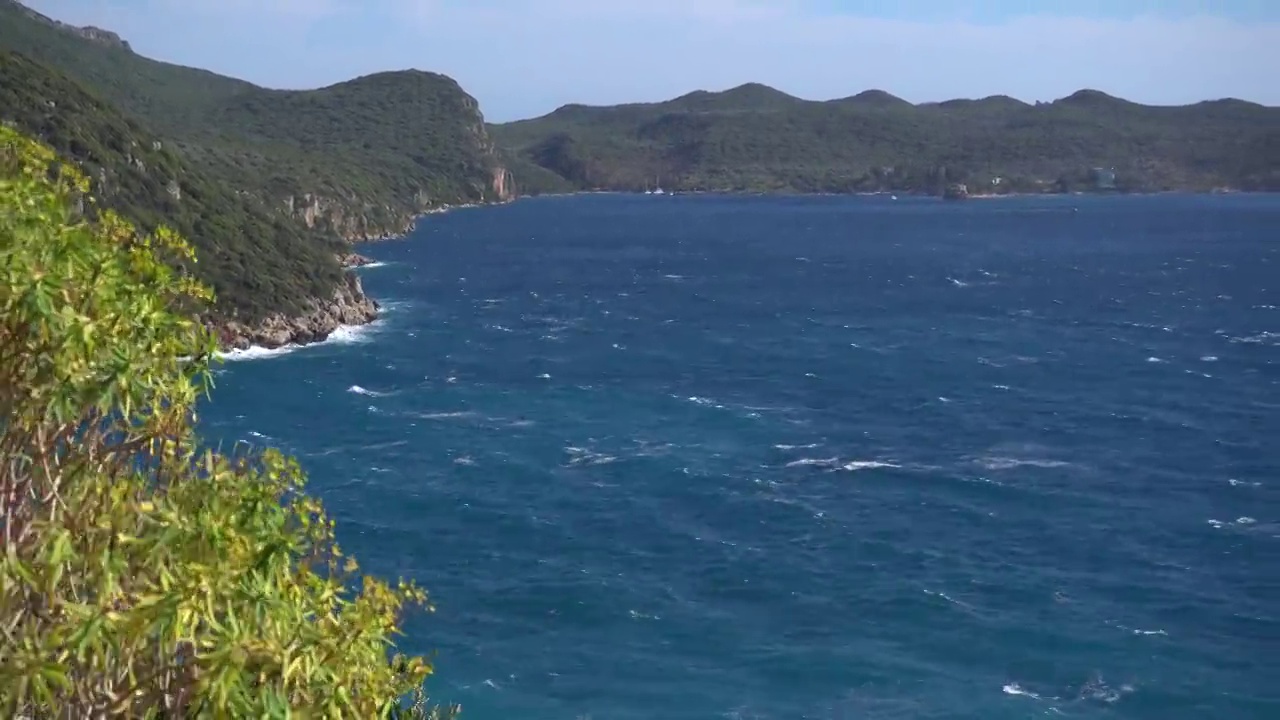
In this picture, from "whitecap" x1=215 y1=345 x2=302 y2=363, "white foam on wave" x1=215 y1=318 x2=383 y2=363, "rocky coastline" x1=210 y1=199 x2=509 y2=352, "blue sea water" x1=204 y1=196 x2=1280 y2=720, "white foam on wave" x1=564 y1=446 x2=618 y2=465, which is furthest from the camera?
"rocky coastline" x1=210 y1=199 x2=509 y2=352

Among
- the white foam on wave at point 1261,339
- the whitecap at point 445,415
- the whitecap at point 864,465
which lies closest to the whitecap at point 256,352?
the whitecap at point 445,415

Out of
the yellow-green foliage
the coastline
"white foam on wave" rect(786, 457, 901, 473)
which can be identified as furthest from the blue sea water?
the yellow-green foliage

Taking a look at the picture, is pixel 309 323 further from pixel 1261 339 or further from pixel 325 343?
pixel 1261 339

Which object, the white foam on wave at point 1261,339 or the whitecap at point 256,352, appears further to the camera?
the white foam on wave at point 1261,339

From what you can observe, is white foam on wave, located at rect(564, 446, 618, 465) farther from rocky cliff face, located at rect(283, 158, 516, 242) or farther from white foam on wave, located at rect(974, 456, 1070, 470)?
rocky cliff face, located at rect(283, 158, 516, 242)

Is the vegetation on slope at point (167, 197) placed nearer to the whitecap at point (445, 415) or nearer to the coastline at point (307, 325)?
the coastline at point (307, 325)

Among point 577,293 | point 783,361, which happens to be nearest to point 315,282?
point 577,293

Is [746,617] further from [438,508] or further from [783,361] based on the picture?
[783,361]
